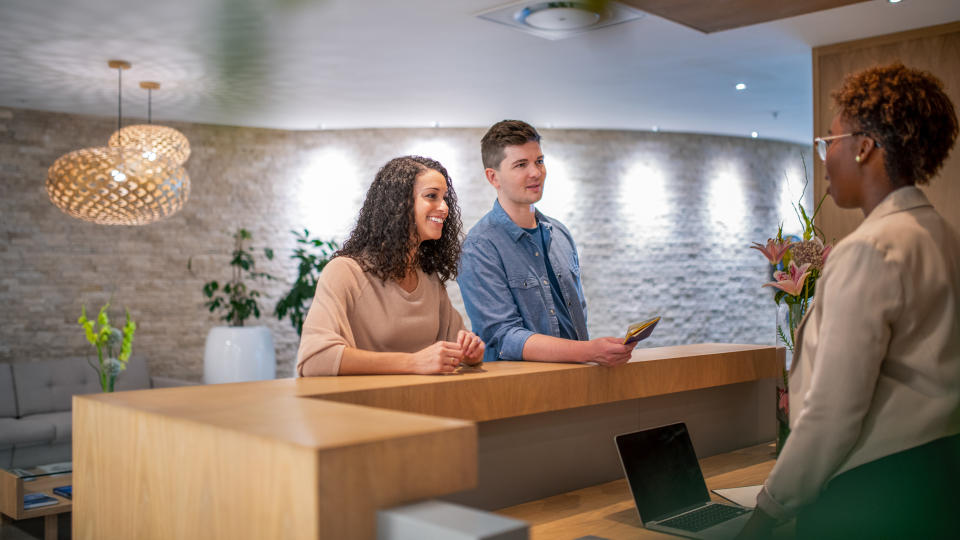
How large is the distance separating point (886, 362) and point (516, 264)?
1.26 metres

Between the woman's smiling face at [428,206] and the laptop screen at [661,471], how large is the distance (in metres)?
0.77

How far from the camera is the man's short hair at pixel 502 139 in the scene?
A: 2.46m

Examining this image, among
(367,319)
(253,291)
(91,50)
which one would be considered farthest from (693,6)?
(253,291)

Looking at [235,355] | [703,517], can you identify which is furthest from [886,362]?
[235,355]

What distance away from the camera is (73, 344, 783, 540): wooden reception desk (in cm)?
98

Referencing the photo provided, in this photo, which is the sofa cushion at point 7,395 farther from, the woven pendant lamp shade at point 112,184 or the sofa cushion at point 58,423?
the woven pendant lamp shade at point 112,184

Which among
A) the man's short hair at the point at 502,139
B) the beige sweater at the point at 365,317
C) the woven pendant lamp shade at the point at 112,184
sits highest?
the woven pendant lamp shade at the point at 112,184

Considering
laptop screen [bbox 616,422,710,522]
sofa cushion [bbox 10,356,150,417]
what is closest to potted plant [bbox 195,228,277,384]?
sofa cushion [bbox 10,356,150,417]

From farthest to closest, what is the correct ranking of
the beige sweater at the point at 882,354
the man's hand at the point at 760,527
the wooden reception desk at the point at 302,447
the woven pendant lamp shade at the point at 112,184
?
the woven pendant lamp shade at the point at 112,184
the man's hand at the point at 760,527
the beige sweater at the point at 882,354
the wooden reception desk at the point at 302,447

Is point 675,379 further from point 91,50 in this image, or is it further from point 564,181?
point 564,181

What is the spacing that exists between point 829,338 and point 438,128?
710 cm

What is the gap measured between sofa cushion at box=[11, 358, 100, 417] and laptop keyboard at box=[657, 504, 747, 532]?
5.78 metres

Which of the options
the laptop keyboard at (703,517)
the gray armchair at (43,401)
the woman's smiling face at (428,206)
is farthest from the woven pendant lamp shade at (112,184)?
the laptop keyboard at (703,517)

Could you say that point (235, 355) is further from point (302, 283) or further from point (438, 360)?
point (438, 360)
